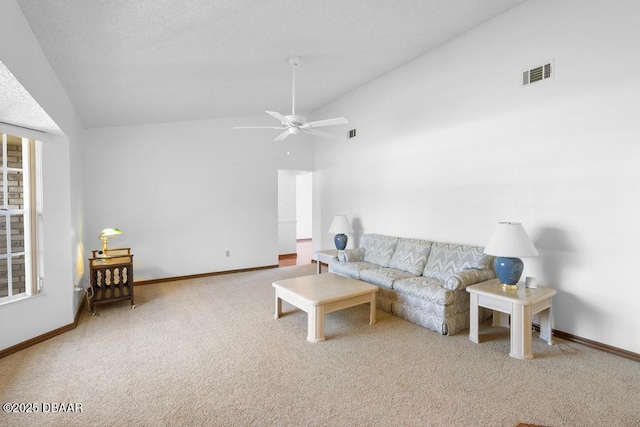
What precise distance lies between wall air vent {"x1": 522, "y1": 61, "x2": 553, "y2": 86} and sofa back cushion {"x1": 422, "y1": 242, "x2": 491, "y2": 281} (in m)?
1.86

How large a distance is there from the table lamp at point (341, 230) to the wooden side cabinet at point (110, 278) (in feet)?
10.3

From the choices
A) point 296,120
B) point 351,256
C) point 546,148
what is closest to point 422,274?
point 351,256

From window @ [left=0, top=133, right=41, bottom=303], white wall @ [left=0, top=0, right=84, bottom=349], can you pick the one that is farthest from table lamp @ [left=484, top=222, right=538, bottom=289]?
window @ [left=0, top=133, right=41, bottom=303]

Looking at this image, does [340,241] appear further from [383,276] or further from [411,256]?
[383,276]

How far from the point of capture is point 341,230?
5.68 metres

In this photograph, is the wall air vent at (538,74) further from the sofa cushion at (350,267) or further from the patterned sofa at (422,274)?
the sofa cushion at (350,267)

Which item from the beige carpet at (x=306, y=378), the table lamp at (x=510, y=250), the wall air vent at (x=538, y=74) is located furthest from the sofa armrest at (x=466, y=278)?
the wall air vent at (x=538, y=74)

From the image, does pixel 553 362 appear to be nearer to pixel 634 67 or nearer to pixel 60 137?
pixel 634 67

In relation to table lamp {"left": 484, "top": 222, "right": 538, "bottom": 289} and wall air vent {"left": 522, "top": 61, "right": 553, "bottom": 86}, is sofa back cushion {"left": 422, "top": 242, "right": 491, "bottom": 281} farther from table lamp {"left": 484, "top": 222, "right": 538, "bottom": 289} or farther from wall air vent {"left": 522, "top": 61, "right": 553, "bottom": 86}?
wall air vent {"left": 522, "top": 61, "right": 553, "bottom": 86}

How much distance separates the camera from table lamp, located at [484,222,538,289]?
3.00m

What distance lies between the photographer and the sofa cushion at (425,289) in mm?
3295

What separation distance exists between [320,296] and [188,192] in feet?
11.8

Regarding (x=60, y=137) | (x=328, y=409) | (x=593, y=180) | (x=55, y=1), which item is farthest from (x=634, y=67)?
(x=60, y=137)

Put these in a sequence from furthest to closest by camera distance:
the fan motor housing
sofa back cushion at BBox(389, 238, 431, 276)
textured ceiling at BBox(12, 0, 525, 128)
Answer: sofa back cushion at BBox(389, 238, 431, 276)
the fan motor housing
textured ceiling at BBox(12, 0, 525, 128)
